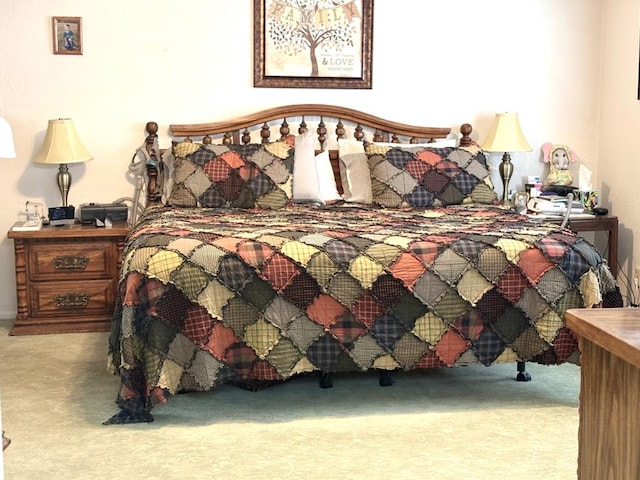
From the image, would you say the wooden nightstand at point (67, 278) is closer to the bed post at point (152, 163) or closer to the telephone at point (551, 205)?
the bed post at point (152, 163)

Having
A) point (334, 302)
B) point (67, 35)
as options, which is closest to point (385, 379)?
point (334, 302)

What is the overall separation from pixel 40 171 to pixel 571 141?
121 inches

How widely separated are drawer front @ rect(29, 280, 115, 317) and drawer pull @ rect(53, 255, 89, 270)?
0.27ft

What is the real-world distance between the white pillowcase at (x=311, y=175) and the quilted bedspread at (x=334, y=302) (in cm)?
113

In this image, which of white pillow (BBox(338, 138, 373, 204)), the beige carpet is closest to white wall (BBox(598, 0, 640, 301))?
the beige carpet

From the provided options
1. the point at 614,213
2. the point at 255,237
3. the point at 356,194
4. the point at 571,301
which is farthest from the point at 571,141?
the point at 255,237

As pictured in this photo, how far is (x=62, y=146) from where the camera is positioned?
14.7 feet

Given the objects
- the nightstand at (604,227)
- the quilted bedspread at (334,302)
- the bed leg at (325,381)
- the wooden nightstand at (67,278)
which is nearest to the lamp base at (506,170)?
the nightstand at (604,227)

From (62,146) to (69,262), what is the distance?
1.99 ft

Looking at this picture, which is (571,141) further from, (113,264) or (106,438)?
(106,438)

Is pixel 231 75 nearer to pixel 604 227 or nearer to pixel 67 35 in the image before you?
pixel 67 35

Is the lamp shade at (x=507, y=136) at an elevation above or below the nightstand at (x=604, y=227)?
above

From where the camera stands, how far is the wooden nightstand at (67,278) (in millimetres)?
4355

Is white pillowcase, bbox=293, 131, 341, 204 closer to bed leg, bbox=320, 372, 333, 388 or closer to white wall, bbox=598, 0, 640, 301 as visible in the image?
bed leg, bbox=320, 372, 333, 388
